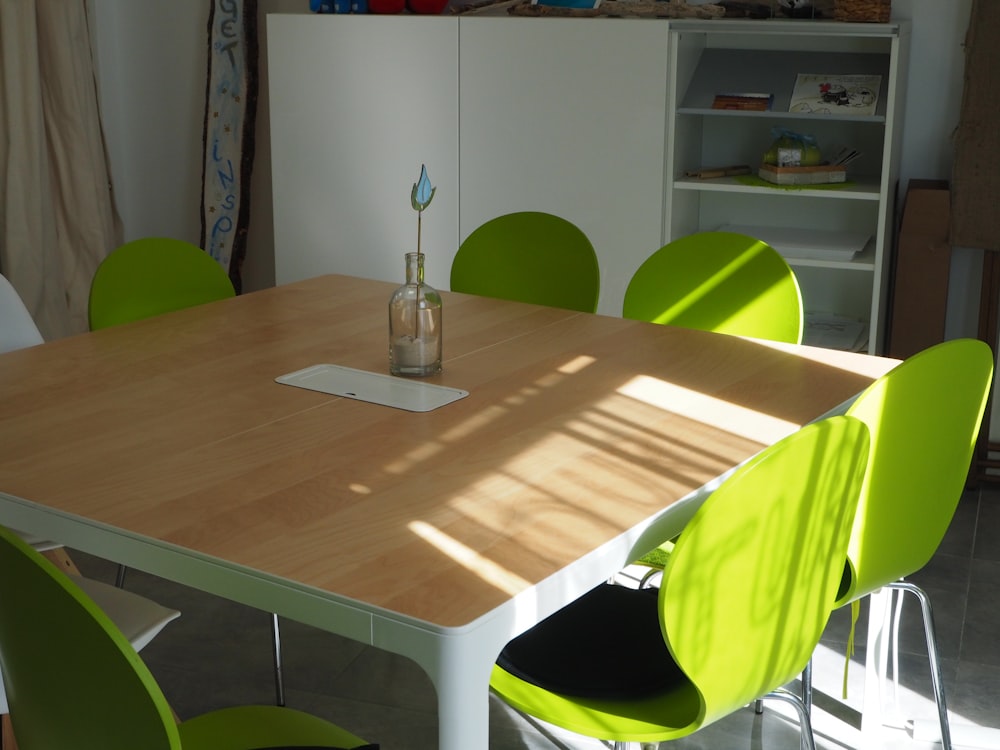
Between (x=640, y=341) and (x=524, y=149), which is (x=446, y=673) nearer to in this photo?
(x=640, y=341)

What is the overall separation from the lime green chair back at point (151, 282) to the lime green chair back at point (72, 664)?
163cm

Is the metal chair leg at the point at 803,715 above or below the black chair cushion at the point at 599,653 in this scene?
below

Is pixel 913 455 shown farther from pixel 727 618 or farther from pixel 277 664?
pixel 277 664

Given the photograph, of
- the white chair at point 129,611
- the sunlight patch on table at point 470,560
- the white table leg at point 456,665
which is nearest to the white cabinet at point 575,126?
the white chair at point 129,611

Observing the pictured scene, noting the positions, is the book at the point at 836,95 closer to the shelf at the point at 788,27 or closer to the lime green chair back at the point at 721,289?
the shelf at the point at 788,27

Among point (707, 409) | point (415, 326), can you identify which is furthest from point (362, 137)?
point (707, 409)

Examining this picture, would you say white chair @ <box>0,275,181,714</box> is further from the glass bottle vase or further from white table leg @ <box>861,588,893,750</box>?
white table leg @ <box>861,588,893,750</box>

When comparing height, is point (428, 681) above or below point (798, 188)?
below

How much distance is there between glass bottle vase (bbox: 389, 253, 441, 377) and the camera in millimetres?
2188

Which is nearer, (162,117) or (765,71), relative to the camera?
(765,71)

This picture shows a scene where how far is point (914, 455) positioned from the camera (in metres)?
1.86

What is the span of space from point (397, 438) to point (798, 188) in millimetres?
2271

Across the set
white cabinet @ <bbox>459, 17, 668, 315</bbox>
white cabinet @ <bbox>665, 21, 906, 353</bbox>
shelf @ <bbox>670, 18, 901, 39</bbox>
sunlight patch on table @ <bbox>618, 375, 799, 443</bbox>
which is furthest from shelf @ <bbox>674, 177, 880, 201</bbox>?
sunlight patch on table @ <bbox>618, 375, 799, 443</bbox>

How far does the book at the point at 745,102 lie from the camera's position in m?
3.76
